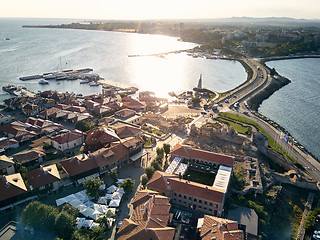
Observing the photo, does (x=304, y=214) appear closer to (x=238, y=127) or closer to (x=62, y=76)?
(x=238, y=127)

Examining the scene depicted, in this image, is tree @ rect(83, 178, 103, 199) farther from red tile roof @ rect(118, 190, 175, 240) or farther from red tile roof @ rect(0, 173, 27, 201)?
red tile roof @ rect(0, 173, 27, 201)

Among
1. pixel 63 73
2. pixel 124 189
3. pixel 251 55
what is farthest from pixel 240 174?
pixel 251 55

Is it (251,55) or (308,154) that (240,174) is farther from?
(251,55)

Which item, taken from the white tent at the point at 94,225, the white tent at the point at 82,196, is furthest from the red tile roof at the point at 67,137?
the white tent at the point at 94,225

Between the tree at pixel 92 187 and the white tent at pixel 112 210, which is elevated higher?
the tree at pixel 92 187

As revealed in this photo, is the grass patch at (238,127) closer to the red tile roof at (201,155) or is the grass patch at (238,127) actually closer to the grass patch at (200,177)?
the red tile roof at (201,155)

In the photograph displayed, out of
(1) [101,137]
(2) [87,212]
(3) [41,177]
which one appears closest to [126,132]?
(1) [101,137]
